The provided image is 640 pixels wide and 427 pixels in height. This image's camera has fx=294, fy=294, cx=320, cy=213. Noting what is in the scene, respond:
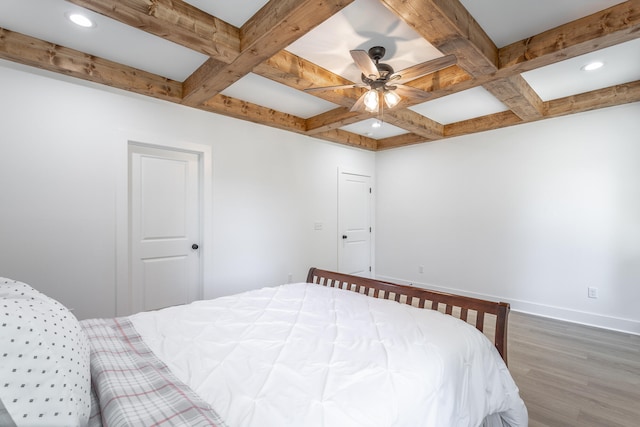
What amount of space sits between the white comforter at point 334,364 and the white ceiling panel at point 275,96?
86.6 inches

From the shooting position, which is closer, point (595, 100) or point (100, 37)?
point (100, 37)

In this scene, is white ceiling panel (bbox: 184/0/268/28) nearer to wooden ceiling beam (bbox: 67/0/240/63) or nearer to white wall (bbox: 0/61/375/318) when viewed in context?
wooden ceiling beam (bbox: 67/0/240/63)

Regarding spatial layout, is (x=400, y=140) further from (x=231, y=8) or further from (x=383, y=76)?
(x=231, y=8)

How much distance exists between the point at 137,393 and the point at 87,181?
238 cm

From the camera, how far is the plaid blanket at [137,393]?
85 cm

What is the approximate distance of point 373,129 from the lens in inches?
183

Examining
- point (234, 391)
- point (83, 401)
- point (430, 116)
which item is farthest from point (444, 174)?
point (83, 401)

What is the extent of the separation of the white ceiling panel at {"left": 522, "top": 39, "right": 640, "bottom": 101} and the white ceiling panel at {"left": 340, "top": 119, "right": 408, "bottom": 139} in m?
1.84

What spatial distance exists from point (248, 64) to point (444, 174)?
3.53 m

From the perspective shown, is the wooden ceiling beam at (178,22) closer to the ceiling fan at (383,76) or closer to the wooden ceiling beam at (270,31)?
the wooden ceiling beam at (270,31)

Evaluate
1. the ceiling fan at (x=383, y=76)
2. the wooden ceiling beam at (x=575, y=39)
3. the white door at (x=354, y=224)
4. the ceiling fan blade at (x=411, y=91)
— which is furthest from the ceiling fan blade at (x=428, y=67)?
the white door at (x=354, y=224)

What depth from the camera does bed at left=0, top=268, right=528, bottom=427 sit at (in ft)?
2.74

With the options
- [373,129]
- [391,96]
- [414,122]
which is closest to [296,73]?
[391,96]

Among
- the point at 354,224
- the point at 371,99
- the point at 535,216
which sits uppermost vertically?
the point at 371,99
